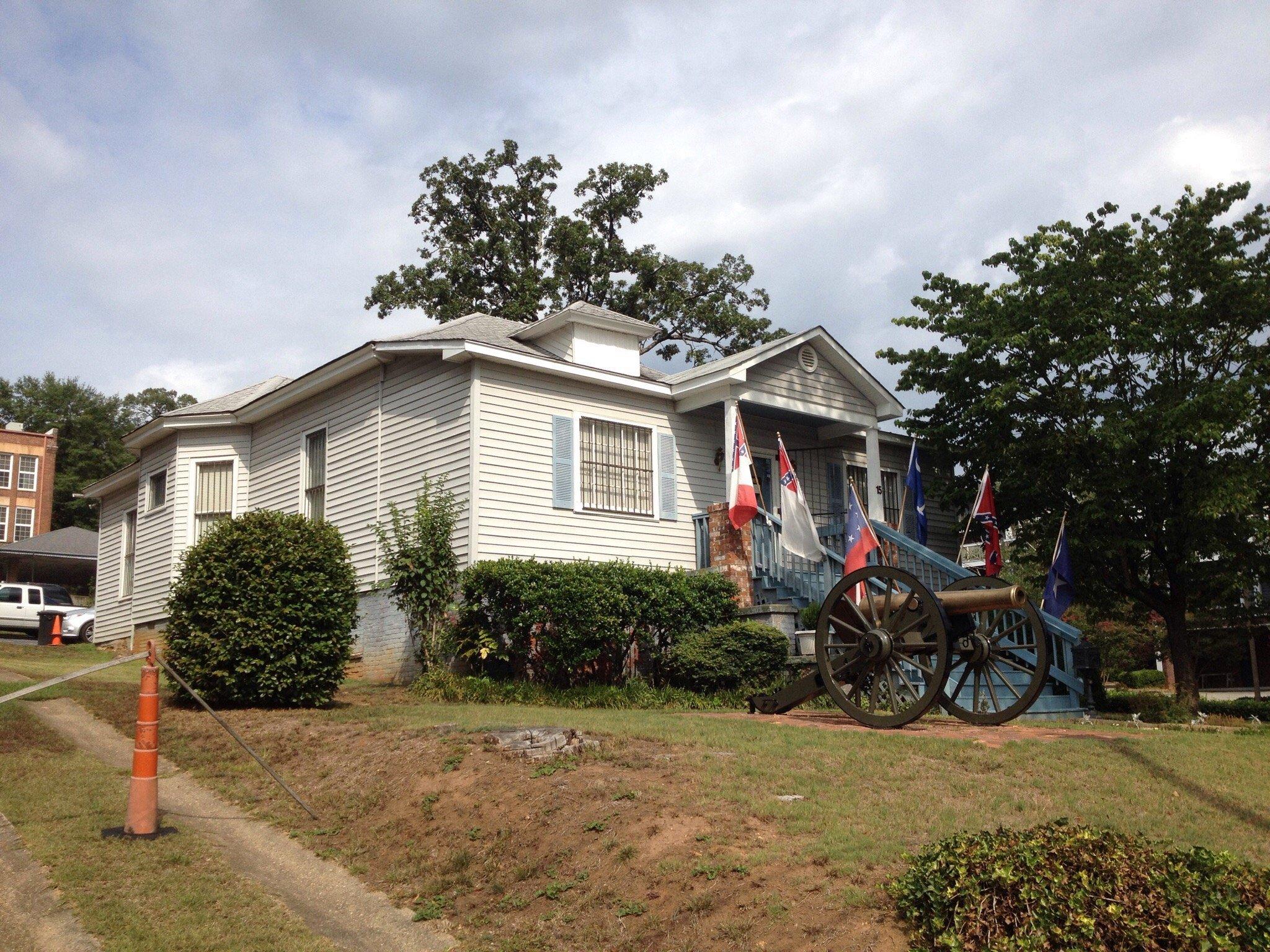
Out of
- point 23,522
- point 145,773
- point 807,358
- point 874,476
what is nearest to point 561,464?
point 807,358

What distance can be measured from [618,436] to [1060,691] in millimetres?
7806

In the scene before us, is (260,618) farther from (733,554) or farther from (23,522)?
(23,522)

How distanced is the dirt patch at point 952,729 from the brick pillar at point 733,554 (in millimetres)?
4809

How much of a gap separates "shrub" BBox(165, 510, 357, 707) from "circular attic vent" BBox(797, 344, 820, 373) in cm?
992

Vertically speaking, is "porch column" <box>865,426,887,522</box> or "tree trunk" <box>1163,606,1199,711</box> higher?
"porch column" <box>865,426,887,522</box>

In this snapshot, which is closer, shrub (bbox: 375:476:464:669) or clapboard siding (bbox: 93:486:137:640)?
shrub (bbox: 375:476:464:669)

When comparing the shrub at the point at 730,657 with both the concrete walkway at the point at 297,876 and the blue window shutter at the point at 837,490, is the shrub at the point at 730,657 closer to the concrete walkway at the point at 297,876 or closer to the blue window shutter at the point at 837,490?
the concrete walkway at the point at 297,876

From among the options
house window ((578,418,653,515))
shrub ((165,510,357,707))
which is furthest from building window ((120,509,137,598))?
shrub ((165,510,357,707))

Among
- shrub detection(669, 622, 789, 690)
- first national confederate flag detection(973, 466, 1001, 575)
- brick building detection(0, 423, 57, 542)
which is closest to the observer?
shrub detection(669, 622, 789, 690)

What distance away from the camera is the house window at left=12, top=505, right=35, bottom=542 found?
187ft

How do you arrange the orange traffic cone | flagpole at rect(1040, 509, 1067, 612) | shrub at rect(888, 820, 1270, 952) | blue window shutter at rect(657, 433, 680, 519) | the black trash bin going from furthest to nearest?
the black trash bin
blue window shutter at rect(657, 433, 680, 519)
flagpole at rect(1040, 509, 1067, 612)
the orange traffic cone
shrub at rect(888, 820, 1270, 952)

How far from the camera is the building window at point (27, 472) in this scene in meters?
57.1

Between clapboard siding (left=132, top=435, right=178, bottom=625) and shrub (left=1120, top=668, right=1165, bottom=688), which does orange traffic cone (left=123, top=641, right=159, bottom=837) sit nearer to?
clapboard siding (left=132, top=435, right=178, bottom=625)

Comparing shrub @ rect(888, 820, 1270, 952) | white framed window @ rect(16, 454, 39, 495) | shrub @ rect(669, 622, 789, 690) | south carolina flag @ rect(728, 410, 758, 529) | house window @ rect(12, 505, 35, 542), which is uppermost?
white framed window @ rect(16, 454, 39, 495)
